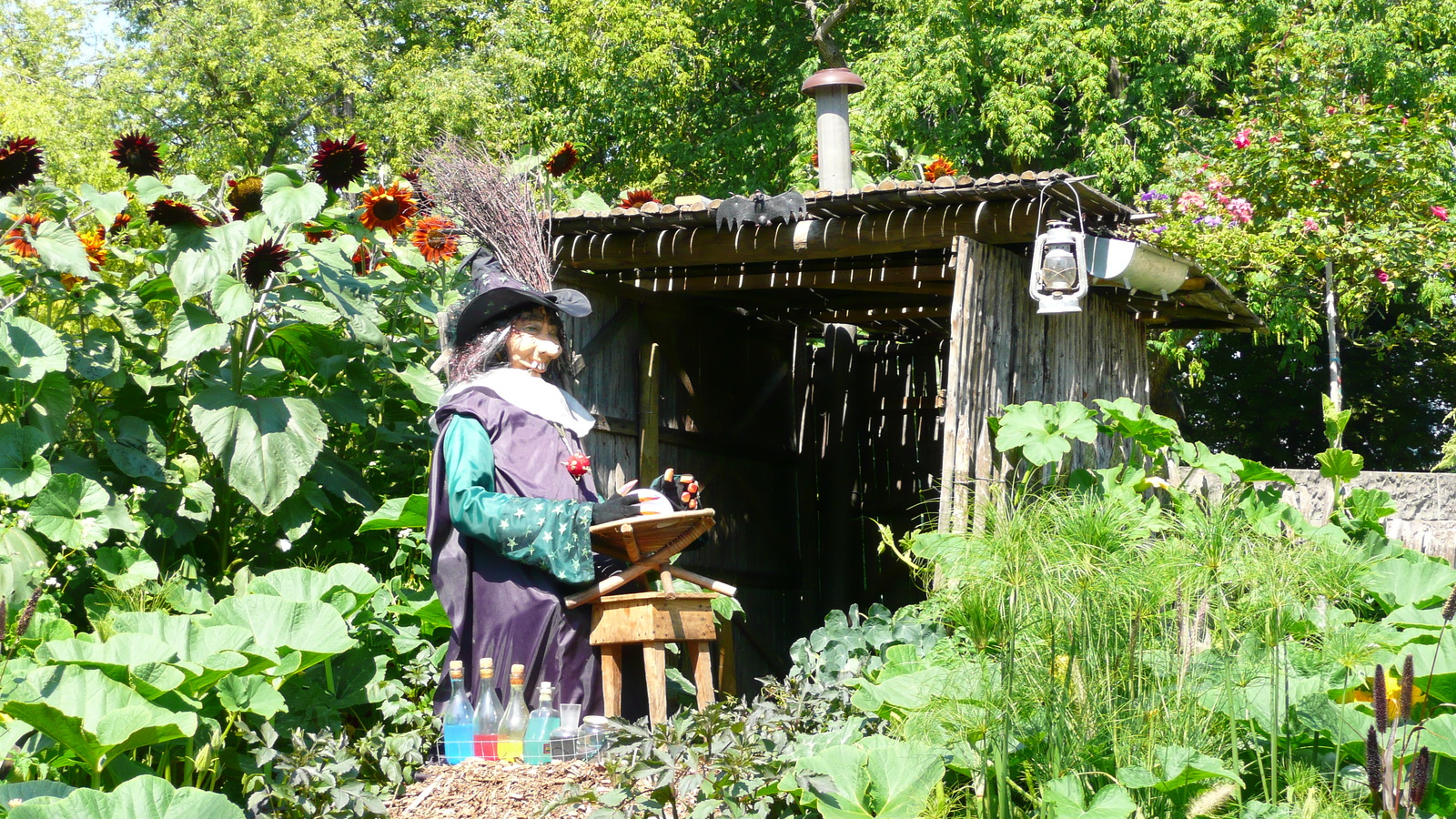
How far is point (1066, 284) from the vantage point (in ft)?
14.5

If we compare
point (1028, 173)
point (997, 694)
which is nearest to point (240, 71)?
point (1028, 173)

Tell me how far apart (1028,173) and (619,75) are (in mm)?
9431

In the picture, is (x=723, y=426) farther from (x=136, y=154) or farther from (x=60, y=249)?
(x=60, y=249)

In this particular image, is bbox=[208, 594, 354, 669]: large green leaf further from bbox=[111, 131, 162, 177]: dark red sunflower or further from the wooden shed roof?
the wooden shed roof

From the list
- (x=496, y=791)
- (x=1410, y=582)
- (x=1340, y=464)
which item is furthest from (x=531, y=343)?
(x=1340, y=464)

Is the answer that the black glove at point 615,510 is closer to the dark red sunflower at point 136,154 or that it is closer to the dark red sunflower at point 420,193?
the dark red sunflower at point 420,193

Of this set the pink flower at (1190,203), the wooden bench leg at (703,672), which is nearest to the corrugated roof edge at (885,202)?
the wooden bench leg at (703,672)

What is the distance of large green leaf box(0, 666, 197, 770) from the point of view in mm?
2795

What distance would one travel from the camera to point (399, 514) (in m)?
4.45

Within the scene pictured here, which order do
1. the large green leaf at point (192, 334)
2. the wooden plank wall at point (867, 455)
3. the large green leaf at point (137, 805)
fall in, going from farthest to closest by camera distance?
the wooden plank wall at point (867, 455) → the large green leaf at point (192, 334) → the large green leaf at point (137, 805)

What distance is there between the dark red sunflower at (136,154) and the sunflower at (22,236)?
1.00 feet

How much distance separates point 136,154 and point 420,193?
3.54ft

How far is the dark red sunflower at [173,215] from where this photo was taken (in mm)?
4035

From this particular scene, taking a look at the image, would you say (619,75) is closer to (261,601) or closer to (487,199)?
(487,199)
